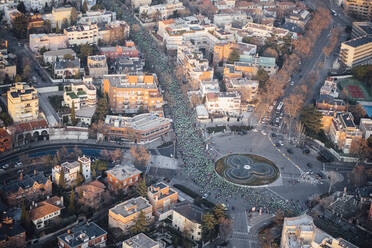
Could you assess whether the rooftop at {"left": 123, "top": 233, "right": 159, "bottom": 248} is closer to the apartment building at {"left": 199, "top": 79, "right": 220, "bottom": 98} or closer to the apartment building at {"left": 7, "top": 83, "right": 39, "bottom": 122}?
the apartment building at {"left": 7, "top": 83, "right": 39, "bottom": 122}

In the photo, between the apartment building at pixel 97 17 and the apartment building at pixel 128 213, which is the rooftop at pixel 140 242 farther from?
the apartment building at pixel 97 17

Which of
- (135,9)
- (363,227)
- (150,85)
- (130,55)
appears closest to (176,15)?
(135,9)

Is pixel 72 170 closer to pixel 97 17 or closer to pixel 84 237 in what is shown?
pixel 84 237

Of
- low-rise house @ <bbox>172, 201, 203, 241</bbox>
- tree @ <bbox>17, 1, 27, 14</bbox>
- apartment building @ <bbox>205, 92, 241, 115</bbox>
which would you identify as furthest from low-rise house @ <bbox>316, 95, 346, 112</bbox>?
tree @ <bbox>17, 1, 27, 14</bbox>

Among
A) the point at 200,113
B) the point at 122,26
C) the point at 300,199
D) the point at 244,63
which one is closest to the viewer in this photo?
the point at 300,199

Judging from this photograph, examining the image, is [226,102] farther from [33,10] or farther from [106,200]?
[33,10]

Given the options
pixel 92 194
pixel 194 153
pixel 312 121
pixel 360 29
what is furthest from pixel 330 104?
pixel 92 194
